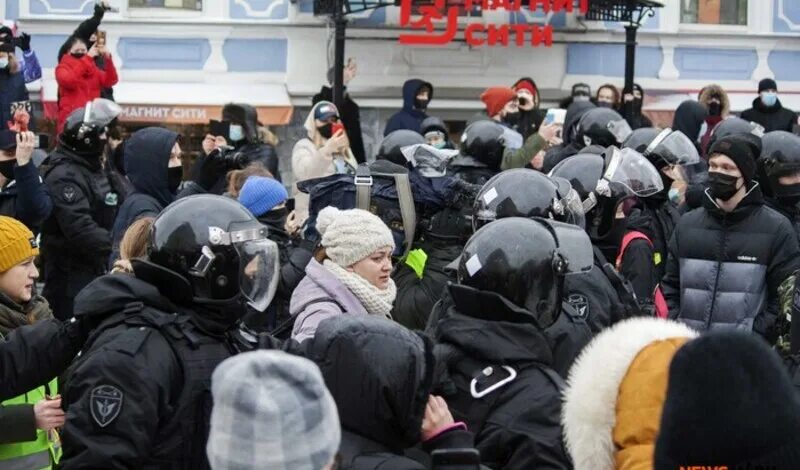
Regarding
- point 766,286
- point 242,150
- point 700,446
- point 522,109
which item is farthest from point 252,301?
point 522,109

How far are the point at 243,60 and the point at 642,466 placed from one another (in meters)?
15.5

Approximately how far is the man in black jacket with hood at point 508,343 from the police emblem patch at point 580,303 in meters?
0.94

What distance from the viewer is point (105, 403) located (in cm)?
388

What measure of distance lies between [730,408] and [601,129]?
716cm

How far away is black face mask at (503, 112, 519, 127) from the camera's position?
13.3m

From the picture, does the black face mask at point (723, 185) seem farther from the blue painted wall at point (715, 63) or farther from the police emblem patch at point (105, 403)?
the blue painted wall at point (715, 63)

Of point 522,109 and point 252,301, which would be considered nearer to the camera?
point 252,301

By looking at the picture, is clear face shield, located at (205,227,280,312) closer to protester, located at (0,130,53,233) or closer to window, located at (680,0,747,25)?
protester, located at (0,130,53,233)

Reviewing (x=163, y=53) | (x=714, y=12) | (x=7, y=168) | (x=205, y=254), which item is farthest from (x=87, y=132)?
(x=714, y=12)

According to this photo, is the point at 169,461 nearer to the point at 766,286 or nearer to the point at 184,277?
the point at 184,277

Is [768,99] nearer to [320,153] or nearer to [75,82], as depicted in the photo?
[320,153]

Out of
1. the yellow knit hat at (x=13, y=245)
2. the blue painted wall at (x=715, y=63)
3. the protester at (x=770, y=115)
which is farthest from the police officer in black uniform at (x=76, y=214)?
the blue painted wall at (x=715, y=63)

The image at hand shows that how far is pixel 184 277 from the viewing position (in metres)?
4.32

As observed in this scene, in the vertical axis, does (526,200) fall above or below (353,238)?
above
